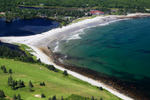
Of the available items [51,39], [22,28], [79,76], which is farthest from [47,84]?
[22,28]

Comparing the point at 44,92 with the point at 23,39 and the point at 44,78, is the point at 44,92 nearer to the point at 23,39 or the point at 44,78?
the point at 44,78

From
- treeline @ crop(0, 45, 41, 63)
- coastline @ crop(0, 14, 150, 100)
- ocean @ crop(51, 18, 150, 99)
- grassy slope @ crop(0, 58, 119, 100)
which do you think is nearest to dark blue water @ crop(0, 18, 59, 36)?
coastline @ crop(0, 14, 150, 100)

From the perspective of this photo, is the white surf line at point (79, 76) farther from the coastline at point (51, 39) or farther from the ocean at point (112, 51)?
the ocean at point (112, 51)

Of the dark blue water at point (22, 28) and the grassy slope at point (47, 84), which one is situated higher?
the dark blue water at point (22, 28)

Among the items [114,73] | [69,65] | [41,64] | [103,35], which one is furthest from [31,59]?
[103,35]

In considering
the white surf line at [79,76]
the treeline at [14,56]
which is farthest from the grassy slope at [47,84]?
the treeline at [14,56]

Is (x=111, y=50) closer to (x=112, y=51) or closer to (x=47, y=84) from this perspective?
(x=112, y=51)
